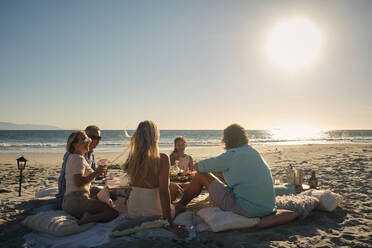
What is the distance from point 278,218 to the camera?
3516mm

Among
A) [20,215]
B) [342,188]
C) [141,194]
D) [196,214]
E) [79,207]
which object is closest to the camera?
[141,194]

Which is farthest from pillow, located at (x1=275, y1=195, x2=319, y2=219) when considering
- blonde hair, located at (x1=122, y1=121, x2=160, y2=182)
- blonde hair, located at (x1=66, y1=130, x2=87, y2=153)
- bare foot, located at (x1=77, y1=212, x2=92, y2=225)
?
blonde hair, located at (x1=66, y1=130, x2=87, y2=153)

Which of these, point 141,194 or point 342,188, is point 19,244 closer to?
point 141,194

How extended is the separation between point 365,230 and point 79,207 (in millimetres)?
4004

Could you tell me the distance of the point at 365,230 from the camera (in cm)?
341

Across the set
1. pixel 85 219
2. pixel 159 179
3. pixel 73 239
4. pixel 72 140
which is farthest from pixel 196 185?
pixel 72 140

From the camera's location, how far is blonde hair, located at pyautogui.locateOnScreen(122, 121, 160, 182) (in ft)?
10.3

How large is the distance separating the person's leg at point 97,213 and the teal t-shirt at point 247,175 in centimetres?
157

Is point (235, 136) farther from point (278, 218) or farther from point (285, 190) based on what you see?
point (285, 190)

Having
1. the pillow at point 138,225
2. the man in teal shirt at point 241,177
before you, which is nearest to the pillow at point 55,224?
the pillow at point 138,225

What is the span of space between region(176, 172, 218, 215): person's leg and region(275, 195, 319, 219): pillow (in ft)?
3.88

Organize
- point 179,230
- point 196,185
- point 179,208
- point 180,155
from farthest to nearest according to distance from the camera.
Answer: point 180,155
point 179,208
point 196,185
point 179,230

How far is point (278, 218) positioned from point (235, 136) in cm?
132

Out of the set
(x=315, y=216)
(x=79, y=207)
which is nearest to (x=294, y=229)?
(x=315, y=216)
